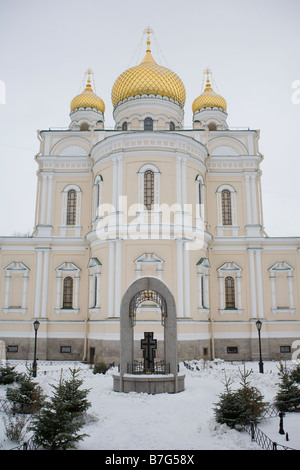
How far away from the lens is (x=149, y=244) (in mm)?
20516

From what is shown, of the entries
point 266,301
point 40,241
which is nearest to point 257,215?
point 266,301

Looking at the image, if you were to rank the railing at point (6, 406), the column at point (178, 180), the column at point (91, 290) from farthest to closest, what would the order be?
the column at point (91, 290) < the column at point (178, 180) < the railing at point (6, 406)

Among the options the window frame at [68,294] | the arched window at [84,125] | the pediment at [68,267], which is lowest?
the window frame at [68,294]

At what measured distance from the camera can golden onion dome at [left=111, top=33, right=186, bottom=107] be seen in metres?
25.3

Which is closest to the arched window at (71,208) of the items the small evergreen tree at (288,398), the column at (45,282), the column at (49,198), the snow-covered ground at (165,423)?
the column at (49,198)

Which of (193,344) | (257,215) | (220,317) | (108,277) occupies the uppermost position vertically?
(257,215)

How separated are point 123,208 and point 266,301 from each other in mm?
9382

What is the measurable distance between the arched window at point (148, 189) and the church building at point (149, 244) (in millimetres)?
52

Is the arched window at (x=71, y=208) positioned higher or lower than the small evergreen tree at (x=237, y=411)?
higher

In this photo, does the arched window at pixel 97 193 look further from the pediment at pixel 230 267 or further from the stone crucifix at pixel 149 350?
the stone crucifix at pixel 149 350

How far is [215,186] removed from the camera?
24.4 metres

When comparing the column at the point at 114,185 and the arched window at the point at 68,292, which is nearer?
the column at the point at 114,185

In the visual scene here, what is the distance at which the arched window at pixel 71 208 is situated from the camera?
2402 centimetres

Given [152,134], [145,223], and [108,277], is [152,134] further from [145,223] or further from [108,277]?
[108,277]
